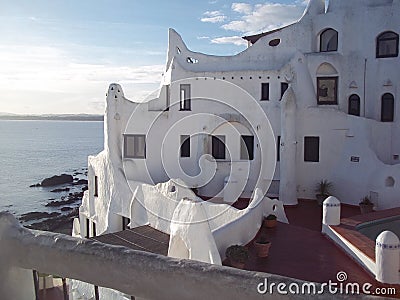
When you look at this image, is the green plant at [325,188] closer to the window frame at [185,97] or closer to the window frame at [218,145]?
the window frame at [218,145]

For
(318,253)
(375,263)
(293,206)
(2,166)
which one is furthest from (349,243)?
(2,166)

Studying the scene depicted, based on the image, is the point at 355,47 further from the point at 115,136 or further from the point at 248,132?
the point at 115,136

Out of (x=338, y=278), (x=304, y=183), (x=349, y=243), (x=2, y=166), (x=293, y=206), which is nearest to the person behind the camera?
(x=338, y=278)

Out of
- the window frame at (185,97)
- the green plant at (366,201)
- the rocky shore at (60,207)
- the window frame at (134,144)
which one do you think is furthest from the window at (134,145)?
the rocky shore at (60,207)

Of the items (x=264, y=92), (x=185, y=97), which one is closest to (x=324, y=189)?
(x=264, y=92)

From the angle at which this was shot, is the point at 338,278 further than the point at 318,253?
No

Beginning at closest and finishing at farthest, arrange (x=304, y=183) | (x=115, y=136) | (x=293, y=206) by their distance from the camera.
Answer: (x=293, y=206), (x=304, y=183), (x=115, y=136)

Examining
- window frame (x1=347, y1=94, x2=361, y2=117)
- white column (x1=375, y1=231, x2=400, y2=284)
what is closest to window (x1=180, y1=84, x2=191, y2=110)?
window frame (x1=347, y1=94, x2=361, y2=117)

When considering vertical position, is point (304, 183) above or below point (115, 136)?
below

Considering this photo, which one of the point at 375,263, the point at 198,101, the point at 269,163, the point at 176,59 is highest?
the point at 176,59

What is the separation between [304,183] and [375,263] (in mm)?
10206

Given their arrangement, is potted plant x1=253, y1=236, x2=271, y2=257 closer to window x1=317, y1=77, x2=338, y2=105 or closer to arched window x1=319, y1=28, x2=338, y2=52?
window x1=317, y1=77, x2=338, y2=105

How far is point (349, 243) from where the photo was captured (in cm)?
1131

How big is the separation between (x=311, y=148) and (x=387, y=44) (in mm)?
5845
